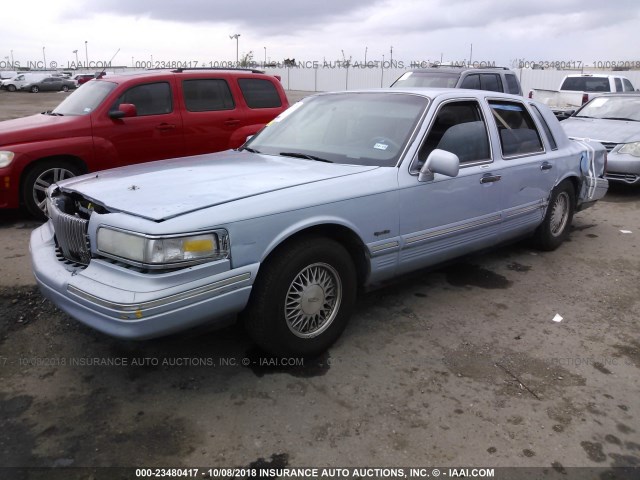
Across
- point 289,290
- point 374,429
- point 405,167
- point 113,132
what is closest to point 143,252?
point 289,290

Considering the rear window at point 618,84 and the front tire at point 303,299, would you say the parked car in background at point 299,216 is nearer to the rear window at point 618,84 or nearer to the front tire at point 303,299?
the front tire at point 303,299

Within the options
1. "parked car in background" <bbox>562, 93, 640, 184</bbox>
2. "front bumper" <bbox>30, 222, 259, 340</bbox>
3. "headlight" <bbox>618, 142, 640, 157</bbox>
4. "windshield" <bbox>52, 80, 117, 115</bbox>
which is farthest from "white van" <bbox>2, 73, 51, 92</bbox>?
"front bumper" <bbox>30, 222, 259, 340</bbox>

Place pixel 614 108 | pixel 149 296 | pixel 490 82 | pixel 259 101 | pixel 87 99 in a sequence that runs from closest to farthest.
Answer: pixel 149 296, pixel 87 99, pixel 259 101, pixel 614 108, pixel 490 82

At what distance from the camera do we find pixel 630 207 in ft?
25.1

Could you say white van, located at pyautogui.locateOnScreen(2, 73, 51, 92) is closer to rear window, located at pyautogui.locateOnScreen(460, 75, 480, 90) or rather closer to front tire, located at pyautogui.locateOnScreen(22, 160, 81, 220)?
rear window, located at pyautogui.locateOnScreen(460, 75, 480, 90)

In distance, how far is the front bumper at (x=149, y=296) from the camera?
2.53 metres

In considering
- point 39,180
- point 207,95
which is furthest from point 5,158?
point 207,95

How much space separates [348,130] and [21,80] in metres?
49.7

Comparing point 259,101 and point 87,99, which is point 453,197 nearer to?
point 259,101

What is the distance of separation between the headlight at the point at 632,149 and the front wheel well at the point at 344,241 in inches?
256

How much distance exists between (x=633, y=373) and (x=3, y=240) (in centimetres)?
576

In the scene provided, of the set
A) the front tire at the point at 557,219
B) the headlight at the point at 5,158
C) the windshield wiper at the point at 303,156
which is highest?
the windshield wiper at the point at 303,156

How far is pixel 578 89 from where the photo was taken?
50.2ft

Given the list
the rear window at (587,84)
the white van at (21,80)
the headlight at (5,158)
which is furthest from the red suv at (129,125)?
the white van at (21,80)
